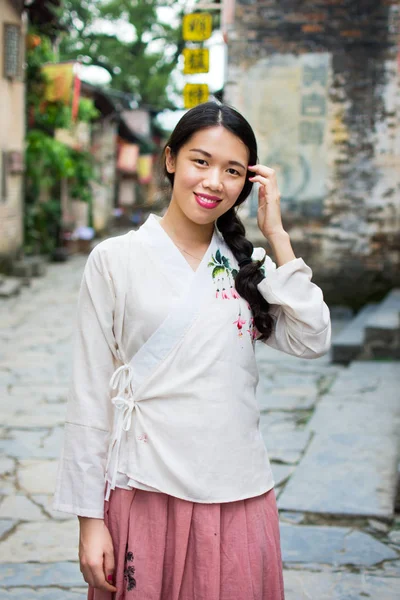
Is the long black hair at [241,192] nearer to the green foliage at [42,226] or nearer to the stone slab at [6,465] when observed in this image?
the stone slab at [6,465]

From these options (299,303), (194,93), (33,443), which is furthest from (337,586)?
(194,93)

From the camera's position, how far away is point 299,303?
217cm

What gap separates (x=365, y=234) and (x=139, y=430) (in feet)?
30.2

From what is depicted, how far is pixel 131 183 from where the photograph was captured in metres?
31.8

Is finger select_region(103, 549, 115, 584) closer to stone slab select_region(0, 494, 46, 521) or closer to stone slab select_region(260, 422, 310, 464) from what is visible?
stone slab select_region(0, 494, 46, 521)

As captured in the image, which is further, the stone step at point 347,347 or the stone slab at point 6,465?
the stone step at point 347,347

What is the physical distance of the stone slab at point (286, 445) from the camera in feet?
17.5

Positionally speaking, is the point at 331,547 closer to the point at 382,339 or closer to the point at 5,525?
the point at 5,525

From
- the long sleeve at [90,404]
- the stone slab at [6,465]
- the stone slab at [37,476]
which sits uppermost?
the long sleeve at [90,404]

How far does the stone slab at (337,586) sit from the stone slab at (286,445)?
153 cm

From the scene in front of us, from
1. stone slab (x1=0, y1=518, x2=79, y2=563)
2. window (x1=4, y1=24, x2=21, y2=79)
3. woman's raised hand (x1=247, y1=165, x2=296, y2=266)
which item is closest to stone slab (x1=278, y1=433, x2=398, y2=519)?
stone slab (x1=0, y1=518, x2=79, y2=563)

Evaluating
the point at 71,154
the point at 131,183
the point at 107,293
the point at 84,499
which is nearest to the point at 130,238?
the point at 107,293

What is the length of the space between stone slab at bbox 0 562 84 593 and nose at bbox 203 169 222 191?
2268 mm

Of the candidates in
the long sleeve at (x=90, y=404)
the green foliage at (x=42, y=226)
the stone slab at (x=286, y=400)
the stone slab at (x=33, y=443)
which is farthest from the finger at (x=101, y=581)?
the green foliage at (x=42, y=226)
